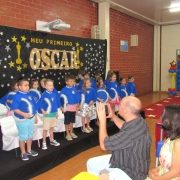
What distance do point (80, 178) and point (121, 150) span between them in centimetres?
66

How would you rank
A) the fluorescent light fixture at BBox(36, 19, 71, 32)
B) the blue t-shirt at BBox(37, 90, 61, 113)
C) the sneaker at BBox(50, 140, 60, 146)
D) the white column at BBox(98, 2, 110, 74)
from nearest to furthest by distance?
the blue t-shirt at BBox(37, 90, 61, 113), the sneaker at BBox(50, 140, 60, 146), the fluorescent light fixture at BBox(36, 19, 71, 32), the white column at BBox(98, 2, 110, 74)

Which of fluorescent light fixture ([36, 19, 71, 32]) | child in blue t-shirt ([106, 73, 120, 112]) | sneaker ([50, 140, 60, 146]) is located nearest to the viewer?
sneaker ([50, 140, 60, 146])

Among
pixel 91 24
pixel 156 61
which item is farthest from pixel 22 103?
pixel 156 61

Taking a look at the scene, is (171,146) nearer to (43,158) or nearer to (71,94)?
(43,158)

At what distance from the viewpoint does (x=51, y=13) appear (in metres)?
4.94

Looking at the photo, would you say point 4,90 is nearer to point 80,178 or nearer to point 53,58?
point 53,58

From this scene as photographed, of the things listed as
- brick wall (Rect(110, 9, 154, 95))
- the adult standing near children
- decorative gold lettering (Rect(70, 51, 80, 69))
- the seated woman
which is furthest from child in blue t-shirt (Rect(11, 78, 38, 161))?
brick wall (Rect(110, 9, 154, 95))

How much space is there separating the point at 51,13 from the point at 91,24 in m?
1.56

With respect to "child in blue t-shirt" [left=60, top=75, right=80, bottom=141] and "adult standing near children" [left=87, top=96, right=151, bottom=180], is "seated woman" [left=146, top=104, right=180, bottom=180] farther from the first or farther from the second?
"child in blue t-shirt" [left=60, top=75, right=80, bottom=141]

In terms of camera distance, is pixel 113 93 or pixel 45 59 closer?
pixel 45 59

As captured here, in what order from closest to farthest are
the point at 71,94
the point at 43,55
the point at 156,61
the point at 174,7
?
the point at 71,94 < the point at 43,55 < the point at 174,7 < the point at 156,61

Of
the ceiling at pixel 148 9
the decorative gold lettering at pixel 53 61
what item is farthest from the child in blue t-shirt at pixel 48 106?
the ceiling at pixel 148 9

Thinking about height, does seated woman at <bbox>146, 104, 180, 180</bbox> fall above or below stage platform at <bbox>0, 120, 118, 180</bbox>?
above

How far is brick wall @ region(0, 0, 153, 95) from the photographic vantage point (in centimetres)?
430
